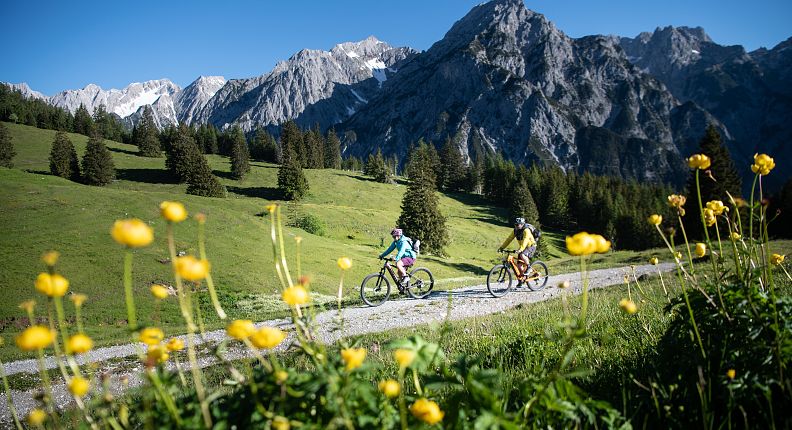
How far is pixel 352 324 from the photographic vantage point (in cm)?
1109

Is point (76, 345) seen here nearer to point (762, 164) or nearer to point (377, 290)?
point (762, 164)

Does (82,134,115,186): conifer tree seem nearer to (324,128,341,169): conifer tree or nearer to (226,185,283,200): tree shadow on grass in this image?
(226,185,283,200): tree shadow on grass

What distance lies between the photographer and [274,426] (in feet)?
4.45

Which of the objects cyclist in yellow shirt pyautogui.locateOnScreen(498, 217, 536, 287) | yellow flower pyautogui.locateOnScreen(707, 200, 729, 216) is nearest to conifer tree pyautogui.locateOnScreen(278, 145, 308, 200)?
cyclist in yellow shirt pyautogui.locateOnScreen(498, 217, 536, 287)

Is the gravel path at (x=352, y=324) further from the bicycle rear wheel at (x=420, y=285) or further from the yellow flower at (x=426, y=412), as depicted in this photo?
the yellow flower at (x=426, y=412)

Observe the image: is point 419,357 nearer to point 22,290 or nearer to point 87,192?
point 22,290

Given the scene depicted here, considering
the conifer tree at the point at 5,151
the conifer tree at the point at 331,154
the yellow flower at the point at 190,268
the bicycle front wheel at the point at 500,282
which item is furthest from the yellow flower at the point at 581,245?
the conifer tree at the point at 331,154

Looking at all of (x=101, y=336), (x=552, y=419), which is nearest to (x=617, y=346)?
(x=552, y=419)

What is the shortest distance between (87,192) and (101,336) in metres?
24.9

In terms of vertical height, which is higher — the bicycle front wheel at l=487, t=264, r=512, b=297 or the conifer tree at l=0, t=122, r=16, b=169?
the conifer tree at l=0, t=122, r=16, b=169

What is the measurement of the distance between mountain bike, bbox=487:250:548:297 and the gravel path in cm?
32

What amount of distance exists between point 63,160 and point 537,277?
67853mm

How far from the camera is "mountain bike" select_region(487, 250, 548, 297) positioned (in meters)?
13.7

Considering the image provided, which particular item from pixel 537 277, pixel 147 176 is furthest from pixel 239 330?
pixel 147 176
